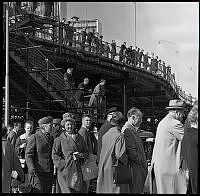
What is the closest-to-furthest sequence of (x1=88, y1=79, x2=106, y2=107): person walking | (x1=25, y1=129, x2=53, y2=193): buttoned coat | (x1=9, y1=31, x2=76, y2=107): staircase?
(x1=25, y1=129, x2=53, y2=193): buttoned coat
(x1=9, y1=31, x2=76, y2=107): staircase
(x1=88, y1=79, x2=106, y2=107): person walking

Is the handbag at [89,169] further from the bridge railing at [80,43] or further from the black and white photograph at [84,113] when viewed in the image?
the bridge railing at [80,43]

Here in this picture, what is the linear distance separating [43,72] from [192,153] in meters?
15.5

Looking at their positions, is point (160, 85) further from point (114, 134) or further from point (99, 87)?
point (114, 134)

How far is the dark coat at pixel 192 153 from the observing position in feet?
20.0

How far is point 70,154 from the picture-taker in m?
8.93

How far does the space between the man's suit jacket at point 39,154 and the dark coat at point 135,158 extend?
6.08 feet

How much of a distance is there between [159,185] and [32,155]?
295cm

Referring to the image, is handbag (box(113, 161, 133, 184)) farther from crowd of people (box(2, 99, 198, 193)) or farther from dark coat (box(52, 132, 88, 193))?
dark coat (box(52, 132, 88, 193))

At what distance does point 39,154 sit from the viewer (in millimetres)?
9789

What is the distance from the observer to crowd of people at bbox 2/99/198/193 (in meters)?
7.60

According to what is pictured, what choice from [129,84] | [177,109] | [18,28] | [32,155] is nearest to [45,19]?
[18,28]

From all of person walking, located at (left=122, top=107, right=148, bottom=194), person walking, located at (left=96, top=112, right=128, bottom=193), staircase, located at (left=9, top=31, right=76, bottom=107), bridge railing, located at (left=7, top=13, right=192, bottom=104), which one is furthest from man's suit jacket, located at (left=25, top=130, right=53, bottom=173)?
bridge railing, located at (left=7, top=13, right=192, bottom=104)

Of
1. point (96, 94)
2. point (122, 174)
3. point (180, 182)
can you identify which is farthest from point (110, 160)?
point (96, 94)

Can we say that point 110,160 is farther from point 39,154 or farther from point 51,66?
point 51,66
